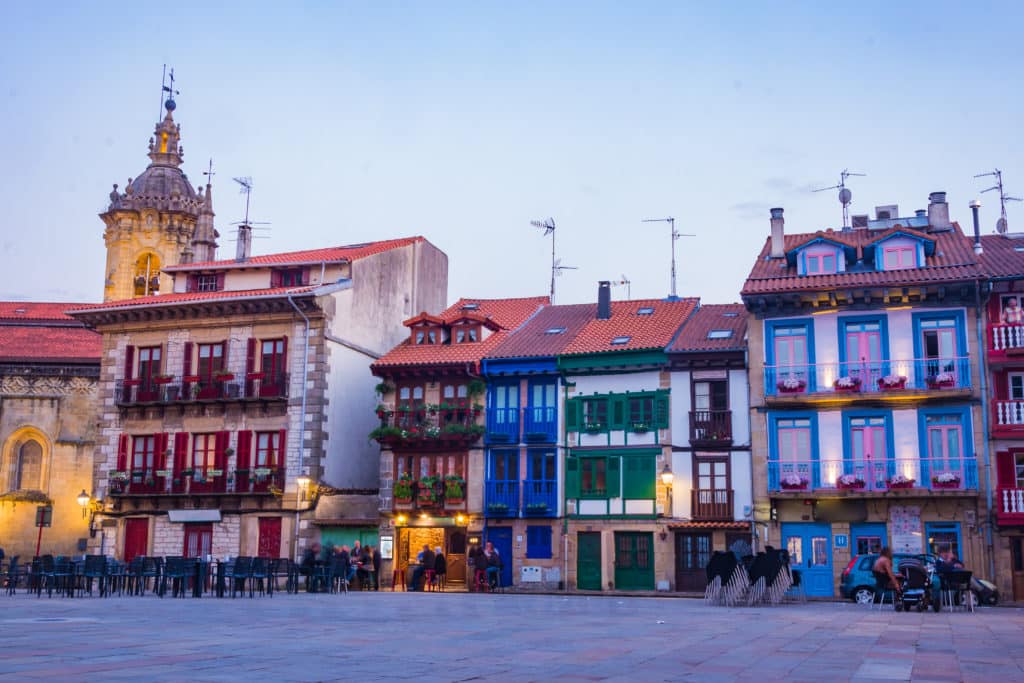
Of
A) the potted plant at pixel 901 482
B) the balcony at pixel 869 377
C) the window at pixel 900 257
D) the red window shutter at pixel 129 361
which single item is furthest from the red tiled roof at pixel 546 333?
the red window shutter at pixel 129 361

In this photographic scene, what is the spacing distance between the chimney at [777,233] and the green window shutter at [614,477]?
966 centimetres

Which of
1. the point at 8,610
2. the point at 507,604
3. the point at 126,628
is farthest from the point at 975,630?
the point at 8,610

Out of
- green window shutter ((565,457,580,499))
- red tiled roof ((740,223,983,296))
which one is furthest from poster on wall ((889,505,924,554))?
green window shutter ((565,457,580,499))

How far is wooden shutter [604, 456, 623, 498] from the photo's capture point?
40594 millimetres

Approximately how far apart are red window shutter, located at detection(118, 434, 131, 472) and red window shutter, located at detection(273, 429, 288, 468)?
6984 millimetres

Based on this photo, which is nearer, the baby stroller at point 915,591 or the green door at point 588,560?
the baby stroller at point 915,591

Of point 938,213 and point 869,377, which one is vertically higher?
point 938,213

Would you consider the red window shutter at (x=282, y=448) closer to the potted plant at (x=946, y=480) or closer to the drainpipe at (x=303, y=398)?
the drainpipe at (x=303, y=398)

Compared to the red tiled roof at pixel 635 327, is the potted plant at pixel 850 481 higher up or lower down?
lower down

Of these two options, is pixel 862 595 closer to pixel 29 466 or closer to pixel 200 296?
pixel 200 296

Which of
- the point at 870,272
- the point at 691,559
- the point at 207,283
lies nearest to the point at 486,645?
the point at 691,559

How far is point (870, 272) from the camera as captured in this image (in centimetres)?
3850

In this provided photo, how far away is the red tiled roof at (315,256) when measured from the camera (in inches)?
1827

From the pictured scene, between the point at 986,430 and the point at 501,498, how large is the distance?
16635 millimetres
